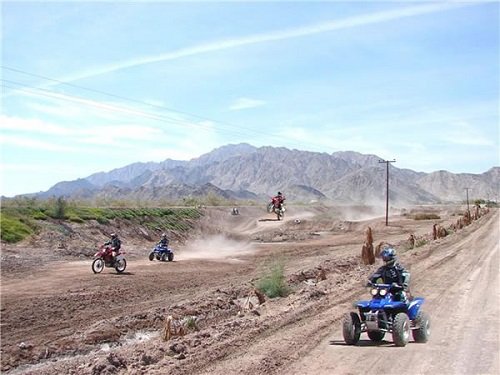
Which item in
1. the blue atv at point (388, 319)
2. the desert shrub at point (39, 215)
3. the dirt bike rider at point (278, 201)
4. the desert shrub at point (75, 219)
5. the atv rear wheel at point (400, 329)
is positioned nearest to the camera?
the atv rear wheel at point (400, 329)

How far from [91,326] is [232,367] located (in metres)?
7.65

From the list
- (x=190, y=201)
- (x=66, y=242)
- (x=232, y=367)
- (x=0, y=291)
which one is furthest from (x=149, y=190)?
(x=232, y=367)

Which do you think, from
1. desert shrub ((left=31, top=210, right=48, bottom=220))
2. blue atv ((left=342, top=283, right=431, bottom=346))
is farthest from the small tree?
blue atv ((left=342, top=283, right=431, bottom=346))

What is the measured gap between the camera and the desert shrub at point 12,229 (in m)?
31.0

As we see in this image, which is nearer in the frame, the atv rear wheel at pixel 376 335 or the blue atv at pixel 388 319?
the blue atv at pixel 388 319

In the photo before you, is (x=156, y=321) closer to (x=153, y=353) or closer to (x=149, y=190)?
(x=153, y=353)

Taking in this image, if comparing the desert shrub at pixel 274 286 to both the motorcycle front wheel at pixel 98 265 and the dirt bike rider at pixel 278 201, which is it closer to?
the motorcycle front wheel at pixel 98 265

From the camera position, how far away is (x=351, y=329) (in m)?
11.4

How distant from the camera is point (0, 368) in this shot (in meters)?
13.3

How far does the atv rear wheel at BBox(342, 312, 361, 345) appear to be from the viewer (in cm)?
1145

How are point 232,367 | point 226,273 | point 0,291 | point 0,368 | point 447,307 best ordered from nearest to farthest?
point 232,367, point 0,368, point 447,307, point 0,291, point 226,273

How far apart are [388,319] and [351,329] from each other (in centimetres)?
74

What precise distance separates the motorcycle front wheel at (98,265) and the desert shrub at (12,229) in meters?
7.87

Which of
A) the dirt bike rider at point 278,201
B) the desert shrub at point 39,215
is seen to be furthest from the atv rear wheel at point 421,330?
the dirt bike rider at point 278,201
